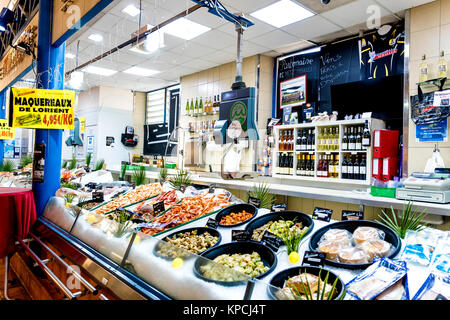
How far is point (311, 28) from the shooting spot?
17.1 ft

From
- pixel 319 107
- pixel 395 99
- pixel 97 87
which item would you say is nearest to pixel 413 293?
pixel 395 99

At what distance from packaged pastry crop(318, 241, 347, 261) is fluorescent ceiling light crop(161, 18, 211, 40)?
4601mm

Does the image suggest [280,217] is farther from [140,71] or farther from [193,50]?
[140,71]

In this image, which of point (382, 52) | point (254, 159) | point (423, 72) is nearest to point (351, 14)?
point (382, 52)

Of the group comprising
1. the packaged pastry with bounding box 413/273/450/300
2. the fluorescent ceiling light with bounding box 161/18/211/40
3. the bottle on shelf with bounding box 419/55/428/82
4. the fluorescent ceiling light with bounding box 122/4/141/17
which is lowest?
the packaged pastry with bounding box 413/273/450/300

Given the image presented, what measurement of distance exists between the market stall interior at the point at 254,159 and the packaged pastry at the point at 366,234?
0.03 ft

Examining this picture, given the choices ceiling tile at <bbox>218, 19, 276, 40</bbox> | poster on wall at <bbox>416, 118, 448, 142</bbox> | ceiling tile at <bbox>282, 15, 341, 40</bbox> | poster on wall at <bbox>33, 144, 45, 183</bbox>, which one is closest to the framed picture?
ceiling tile at <bbox>282, 15, 341, 40</bbox>

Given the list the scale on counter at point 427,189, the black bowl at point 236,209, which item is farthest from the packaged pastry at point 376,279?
the scale on counter at point 427,189

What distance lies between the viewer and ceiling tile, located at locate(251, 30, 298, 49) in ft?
18.1

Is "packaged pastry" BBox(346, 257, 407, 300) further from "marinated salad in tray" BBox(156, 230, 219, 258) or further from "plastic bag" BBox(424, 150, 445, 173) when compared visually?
"plastic bag" BBox(424, 150, 445, 173)

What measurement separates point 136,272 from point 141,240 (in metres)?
0.17

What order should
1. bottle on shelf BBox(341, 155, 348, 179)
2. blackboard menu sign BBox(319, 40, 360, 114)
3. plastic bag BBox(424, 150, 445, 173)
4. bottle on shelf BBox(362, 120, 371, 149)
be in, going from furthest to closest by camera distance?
blackboard menu sign BBox(319, 40, 360, 114) < bottle on shelf BBox(341, 155, 348, 179) < bottle on shelf BBox(362, 120, 371, 149) < plastic bag BBox(424, 150, 445, 173)

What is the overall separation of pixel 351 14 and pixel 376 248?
4.43 metres

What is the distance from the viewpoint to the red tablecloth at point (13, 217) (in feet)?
10.2
